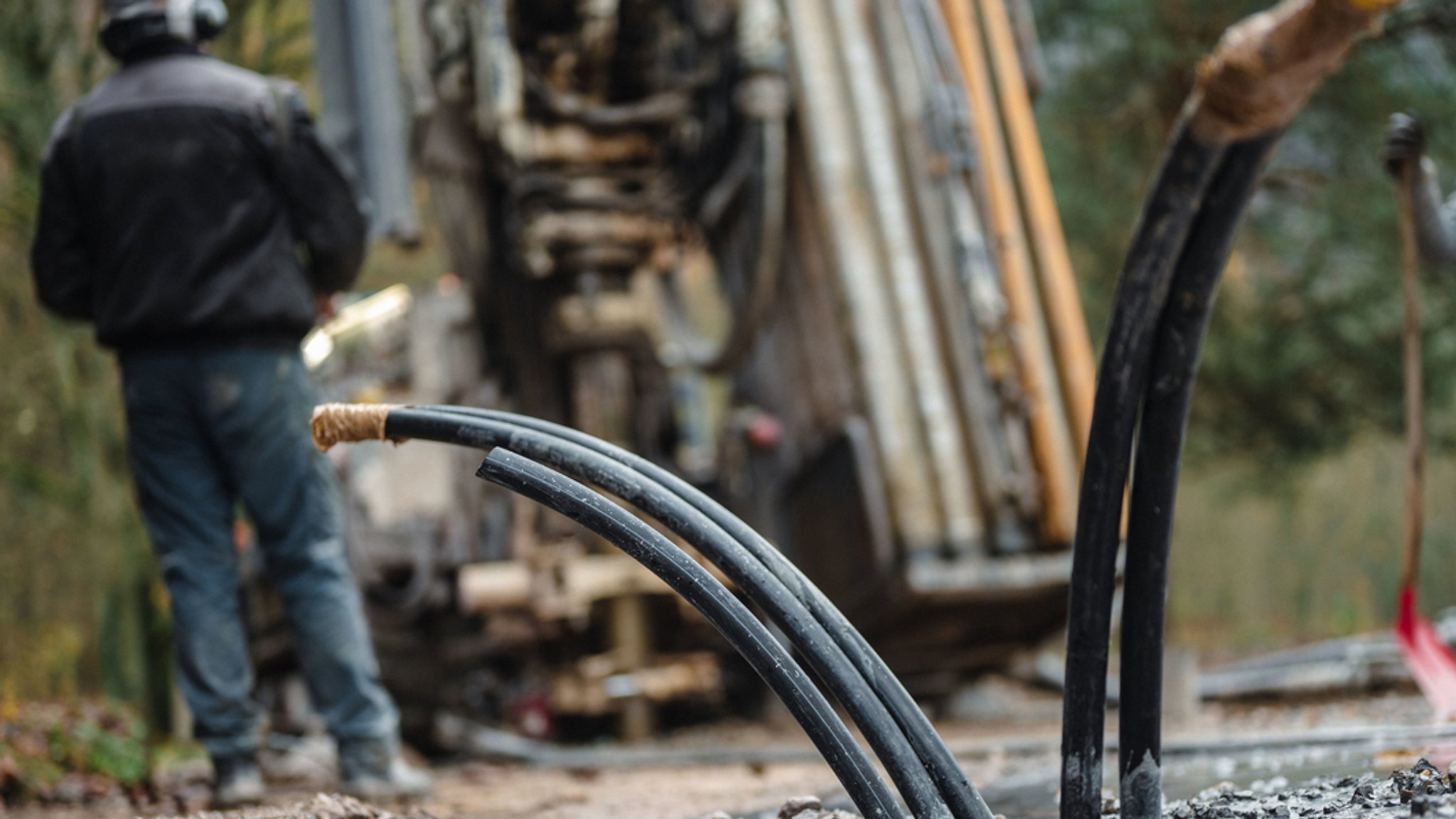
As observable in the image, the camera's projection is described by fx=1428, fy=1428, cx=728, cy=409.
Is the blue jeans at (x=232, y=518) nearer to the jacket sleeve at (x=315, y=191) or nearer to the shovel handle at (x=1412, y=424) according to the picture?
the jacket sleeve at (x=315, y=191)

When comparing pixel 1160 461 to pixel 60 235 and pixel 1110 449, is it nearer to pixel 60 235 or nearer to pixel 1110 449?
pixel 1110 449

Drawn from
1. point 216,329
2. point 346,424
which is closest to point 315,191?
point 216,329

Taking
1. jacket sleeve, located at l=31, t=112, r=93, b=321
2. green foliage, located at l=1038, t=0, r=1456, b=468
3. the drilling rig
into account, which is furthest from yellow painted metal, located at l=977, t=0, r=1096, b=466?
green foliage, located at l=1038, t=0, r=1456, b=468

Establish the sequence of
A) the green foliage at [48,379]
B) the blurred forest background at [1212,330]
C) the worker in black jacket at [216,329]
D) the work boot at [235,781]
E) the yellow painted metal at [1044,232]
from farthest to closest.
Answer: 1. the blurred forest background at [1212,330]
2. the green foliage at [48,379]
3. the yellow painted metal at [1044,232]
4. the worker in black jacket at [216,329]
5. the work boot at [235,781]

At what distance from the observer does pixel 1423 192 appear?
2.77 metres

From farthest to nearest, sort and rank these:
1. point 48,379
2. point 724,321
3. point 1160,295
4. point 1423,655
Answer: point 48,379, point 724,321, point 1423,655, point 1160,295

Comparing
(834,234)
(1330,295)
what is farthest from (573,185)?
(1330,295)

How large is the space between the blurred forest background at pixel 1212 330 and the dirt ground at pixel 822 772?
3.64 meters

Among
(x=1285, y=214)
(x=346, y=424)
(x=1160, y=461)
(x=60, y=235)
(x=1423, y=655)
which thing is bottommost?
(x=1423, y=655)

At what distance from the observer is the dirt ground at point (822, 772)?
2.51 metres

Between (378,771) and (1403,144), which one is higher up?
(1403,144)

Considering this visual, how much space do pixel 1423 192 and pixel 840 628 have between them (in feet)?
5.95

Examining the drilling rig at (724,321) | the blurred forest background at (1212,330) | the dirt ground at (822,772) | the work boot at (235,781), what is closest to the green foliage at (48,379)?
the blurred forest background at (1212,330)

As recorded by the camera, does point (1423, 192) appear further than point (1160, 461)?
Yes
